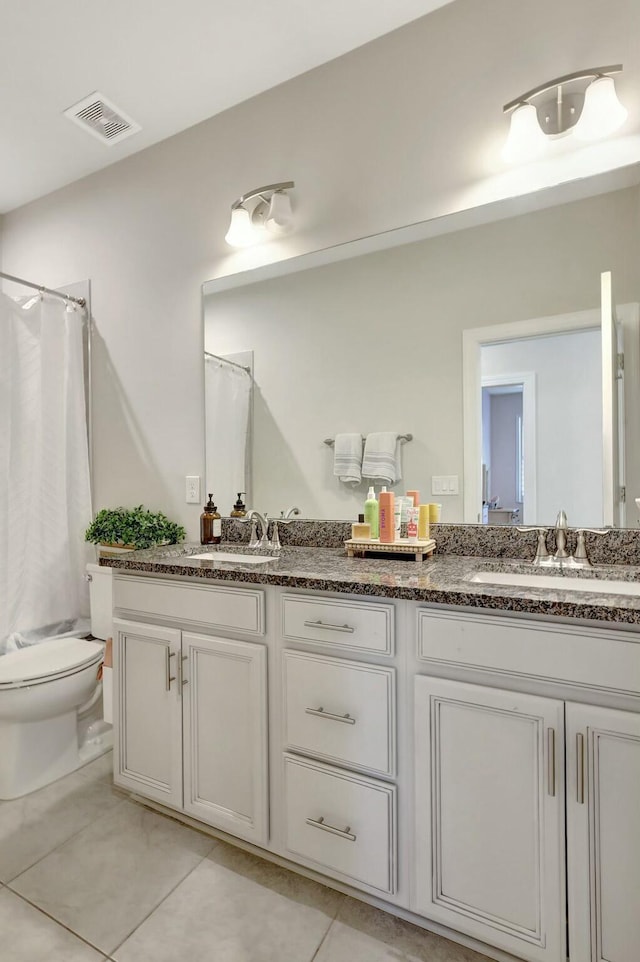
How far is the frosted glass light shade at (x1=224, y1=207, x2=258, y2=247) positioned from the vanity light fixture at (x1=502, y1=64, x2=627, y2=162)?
3.13 ft

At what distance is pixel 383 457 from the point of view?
1786mm

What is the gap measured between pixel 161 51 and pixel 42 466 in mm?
1743

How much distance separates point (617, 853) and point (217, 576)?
109 centimetres

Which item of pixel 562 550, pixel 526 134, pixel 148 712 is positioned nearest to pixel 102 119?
pixel 526 134

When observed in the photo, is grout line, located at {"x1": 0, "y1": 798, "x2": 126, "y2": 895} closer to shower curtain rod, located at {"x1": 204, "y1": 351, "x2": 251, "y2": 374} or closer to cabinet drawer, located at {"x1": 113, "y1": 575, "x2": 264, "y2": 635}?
cabinet drawer, located at {"x1": 113, "y1": 575, "x2": 264, "y2": 635}

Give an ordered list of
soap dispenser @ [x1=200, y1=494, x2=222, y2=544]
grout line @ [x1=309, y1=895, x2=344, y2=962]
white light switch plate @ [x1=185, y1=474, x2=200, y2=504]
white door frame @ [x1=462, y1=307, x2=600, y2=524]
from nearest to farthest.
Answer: grout line @ [x1=309, y1=895, x2=344, y2=962] → white door frame @ [x1=462, y1=307, x2=600, y2=524] → soap dispenser @ [x1=200, y1=494, x2=222, y2=544] → white light switch plate @ [x1=185, y1=474, x2=200, y2=504]

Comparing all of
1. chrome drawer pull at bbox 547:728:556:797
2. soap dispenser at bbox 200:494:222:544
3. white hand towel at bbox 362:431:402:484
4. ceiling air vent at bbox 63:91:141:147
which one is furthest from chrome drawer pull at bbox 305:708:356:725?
ceiling air vent at bbox 63:91:141:147

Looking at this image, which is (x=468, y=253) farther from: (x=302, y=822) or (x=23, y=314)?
(x=23, y=314)

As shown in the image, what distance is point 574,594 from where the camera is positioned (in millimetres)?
1074

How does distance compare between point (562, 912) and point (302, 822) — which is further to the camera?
point (302, 822)

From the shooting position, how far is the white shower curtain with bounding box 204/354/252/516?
208cm

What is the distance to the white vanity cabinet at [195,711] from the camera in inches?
56.1

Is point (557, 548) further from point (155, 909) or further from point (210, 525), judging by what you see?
point (155, 909)

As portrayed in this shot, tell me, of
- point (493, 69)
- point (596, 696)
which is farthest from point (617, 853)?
point (493, 69)
